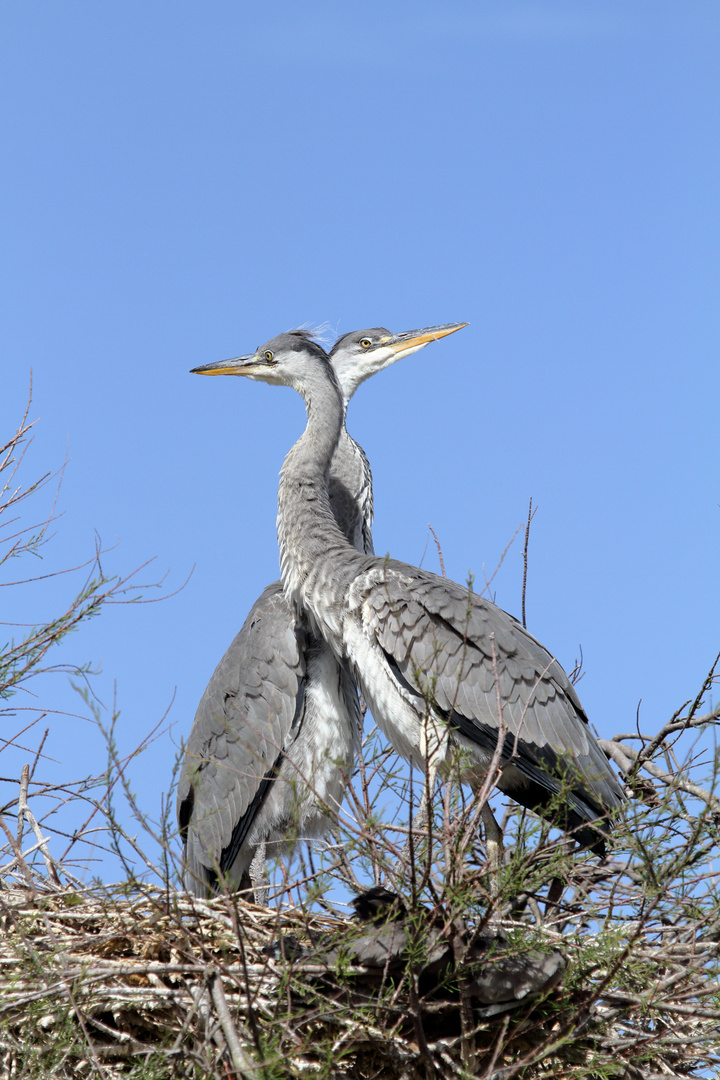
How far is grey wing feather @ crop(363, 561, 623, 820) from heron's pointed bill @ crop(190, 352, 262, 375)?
2.02m

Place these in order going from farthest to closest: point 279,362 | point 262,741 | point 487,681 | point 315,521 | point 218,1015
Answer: point 279,362 → point 315,521 → point 262,741 → point 487,681 → point 218,1015

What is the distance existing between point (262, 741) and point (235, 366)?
222 cm

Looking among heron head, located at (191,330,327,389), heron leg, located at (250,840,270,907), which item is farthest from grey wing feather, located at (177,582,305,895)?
heron head, located at (191,330,327,389)

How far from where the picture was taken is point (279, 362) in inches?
228

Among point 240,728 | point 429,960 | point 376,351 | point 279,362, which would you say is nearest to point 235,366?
point 279,362

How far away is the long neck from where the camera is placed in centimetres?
456

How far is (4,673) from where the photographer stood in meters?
4.45

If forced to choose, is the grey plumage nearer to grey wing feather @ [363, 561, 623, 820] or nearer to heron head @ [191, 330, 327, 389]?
grey wing feather @ [363, 561, 623, 820]

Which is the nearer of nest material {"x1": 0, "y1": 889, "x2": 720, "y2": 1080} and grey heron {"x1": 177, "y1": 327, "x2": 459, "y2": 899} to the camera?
nest material {"x1": 0, "y1": 889, "x2": 720, "y2": 1080}

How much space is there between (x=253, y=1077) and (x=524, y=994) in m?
0.88

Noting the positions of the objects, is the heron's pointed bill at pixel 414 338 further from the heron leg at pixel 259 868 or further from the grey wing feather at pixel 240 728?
the heron leg at pixel 259 868

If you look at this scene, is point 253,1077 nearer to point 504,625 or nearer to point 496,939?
point 496,939

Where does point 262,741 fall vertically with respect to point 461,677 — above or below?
above

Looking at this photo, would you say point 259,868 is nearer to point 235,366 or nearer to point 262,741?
point 262,741
